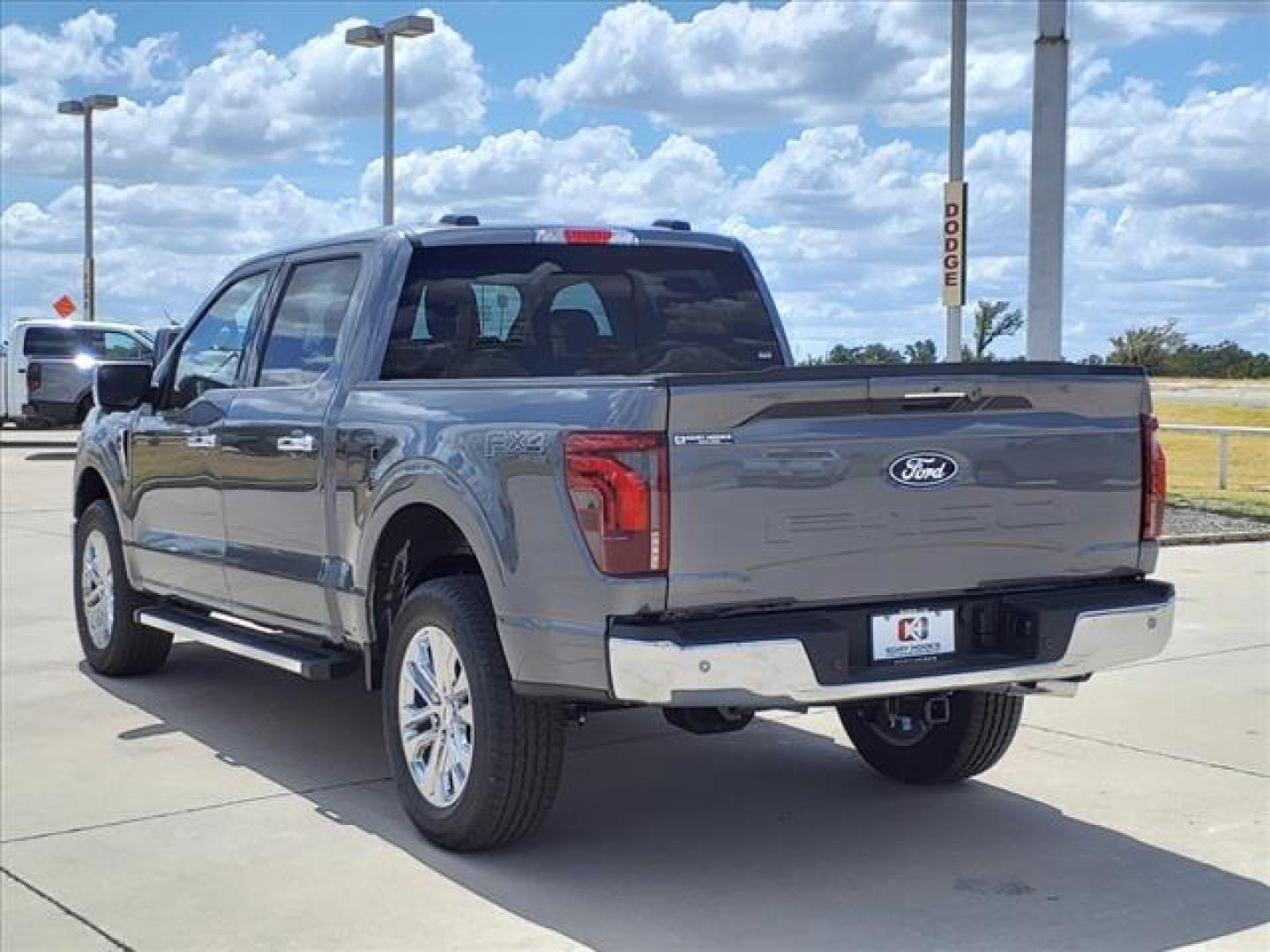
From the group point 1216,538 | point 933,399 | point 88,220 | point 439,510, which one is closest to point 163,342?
point 439,510

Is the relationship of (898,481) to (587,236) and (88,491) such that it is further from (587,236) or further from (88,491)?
(88,491)

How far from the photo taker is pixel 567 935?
441cm

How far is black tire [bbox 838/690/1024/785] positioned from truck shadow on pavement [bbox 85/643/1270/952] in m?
0.08

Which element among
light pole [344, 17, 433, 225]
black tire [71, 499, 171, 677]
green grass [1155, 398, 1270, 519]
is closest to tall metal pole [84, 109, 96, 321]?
light pole [344, 17, 433, 225]

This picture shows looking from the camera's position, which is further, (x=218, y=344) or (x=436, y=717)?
(x=218, y=344)

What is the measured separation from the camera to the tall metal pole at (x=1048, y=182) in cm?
1329

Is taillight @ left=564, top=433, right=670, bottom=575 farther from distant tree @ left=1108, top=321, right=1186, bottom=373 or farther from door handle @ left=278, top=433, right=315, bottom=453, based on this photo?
distant tree @ left=1108, top=321, right=1186, bottom=373

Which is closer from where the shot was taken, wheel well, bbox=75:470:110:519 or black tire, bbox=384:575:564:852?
black tire, bbox=384:575:564:852

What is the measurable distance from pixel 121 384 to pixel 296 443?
1.73 m

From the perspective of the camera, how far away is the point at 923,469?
4.61m

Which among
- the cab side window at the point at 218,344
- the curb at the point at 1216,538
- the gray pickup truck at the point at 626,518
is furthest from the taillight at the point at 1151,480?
the curb at the point at 1216,538

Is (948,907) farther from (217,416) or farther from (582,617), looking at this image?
(217,416)

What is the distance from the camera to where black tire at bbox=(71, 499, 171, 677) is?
25.2ft

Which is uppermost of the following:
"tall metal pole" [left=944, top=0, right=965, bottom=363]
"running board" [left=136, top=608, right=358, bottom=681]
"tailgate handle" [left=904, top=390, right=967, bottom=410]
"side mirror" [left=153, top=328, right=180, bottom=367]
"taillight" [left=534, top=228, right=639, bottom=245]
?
"tall metal pole" [left=944, top=0, right=965, bottom=363]
